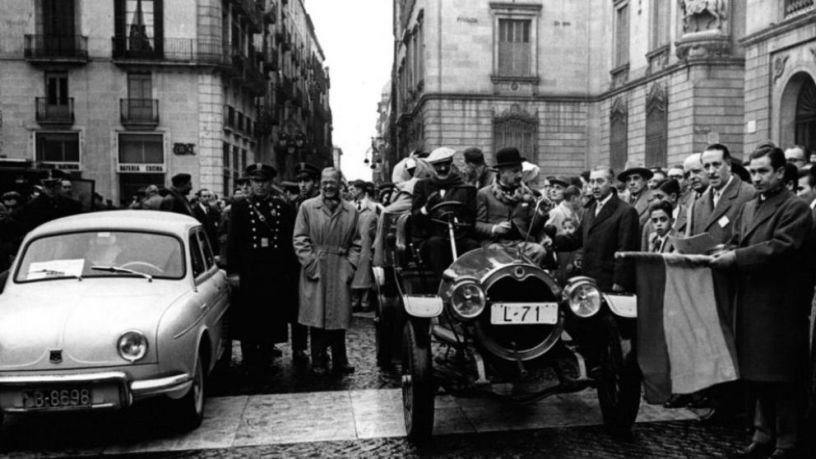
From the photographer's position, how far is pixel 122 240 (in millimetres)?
6578

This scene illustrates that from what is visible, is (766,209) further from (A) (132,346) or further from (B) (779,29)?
(B) (779,29)

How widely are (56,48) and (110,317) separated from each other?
30.1 meters

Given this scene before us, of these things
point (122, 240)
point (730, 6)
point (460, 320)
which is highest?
point (730, 6)

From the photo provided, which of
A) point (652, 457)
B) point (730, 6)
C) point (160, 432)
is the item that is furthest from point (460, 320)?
point (730, 6)

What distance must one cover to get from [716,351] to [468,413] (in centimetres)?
214

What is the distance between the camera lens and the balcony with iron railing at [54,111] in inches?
1249

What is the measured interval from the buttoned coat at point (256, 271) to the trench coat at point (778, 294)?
191 inches

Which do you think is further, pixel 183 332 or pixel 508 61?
pixel 508 61

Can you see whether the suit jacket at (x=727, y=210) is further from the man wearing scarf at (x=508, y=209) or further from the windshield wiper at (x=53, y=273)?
the windshield wiper at (x=53, y=273)

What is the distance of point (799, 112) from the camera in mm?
19312

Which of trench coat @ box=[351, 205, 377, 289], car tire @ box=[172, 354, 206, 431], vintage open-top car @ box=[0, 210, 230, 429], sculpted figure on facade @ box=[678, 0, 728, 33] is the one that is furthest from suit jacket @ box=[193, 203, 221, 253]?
sculpted figure on facade @ box=[678, 0, 728, 33]

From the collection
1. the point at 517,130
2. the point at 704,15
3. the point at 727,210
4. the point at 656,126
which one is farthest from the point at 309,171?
the point at 517,130

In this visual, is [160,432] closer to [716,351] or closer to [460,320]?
[460,320]

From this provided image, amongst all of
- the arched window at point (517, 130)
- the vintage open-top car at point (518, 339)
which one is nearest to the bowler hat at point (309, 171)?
the vintage open-top car at point (518, 339)
